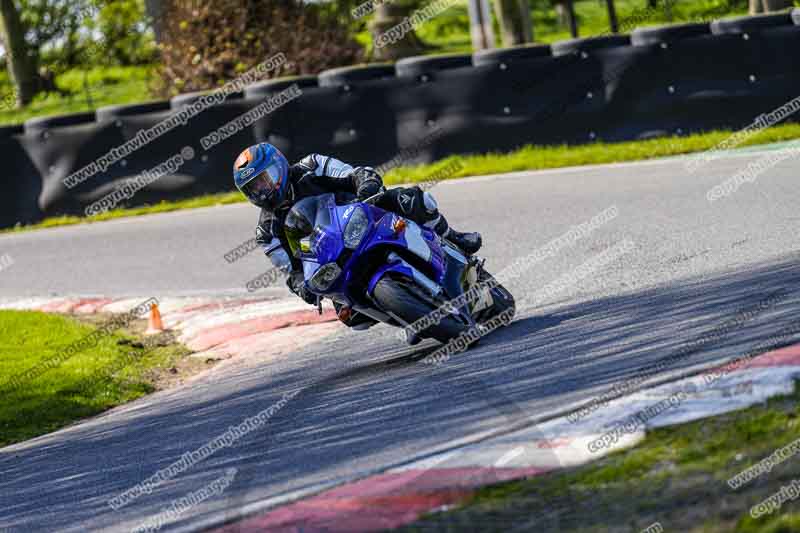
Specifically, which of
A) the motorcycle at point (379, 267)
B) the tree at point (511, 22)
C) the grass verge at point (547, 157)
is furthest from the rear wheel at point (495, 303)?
the tree at point (511, 22)

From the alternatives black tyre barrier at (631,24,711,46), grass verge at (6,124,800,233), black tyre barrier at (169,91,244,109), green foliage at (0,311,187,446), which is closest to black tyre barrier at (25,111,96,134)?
black tyre barrier at (169,91,244,109)

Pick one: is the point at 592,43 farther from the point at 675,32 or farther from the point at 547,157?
the point at 547,157

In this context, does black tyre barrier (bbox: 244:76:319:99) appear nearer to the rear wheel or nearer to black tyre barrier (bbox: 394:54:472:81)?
black tyre barrier (bbox: 394:54:472:81)

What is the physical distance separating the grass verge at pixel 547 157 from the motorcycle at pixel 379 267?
688cm

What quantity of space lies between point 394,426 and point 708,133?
9.62m

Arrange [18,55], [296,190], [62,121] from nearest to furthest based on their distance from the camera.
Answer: [296,190], [62,121], [18,55]

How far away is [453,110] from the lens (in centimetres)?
1677

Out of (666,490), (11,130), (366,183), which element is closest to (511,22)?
(11,130)

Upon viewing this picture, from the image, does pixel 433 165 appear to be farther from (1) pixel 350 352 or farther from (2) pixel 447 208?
(1) pixel 350 352

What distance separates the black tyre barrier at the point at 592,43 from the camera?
1572 centimetres

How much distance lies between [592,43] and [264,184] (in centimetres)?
794

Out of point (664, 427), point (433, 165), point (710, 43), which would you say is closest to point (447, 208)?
point (433, 165)

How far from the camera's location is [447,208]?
14719 millimetres

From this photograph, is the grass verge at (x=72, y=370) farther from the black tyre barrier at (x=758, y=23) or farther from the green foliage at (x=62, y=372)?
the black tyre barrier at (x=758, y=23)
